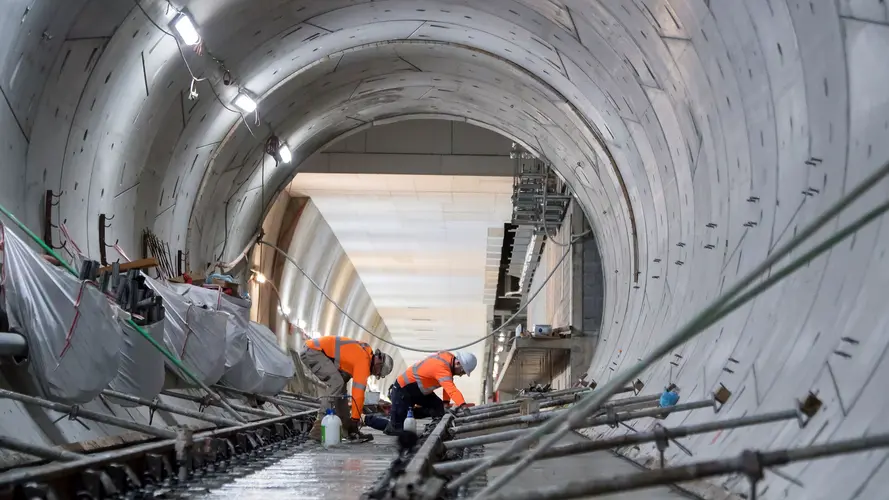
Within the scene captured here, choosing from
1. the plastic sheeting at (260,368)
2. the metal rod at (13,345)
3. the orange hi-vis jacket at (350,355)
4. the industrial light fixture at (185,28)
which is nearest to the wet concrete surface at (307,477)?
the metal rod at (13,345)

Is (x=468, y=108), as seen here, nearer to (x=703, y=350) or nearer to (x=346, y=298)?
(x=703, y=350)

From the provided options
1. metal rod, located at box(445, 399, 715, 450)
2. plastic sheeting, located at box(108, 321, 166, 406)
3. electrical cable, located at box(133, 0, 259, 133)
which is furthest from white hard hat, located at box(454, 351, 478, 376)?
metal rod, located at box(445, 399, 715, 450)

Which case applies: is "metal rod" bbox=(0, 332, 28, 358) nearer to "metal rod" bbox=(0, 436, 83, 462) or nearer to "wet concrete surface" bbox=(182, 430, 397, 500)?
"metal rod" bbox=(0, 436, 83, 462)

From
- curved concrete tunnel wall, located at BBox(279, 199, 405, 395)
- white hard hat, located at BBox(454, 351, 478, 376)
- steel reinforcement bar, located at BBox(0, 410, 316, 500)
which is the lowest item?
steel reinforcement bar, located at BBox(0, 410, 316, 500)

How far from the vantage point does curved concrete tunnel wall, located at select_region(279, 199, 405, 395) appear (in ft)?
61.1

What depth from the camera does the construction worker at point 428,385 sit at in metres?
9.55

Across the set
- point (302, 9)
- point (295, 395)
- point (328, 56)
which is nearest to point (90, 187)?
point (302, 9)

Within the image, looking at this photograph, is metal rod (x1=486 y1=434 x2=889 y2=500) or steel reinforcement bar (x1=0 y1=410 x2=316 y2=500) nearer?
metal rod (x1=486 y1=434 x2=889 y2=500)

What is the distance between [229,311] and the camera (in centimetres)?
1062

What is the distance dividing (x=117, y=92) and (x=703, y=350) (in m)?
5.39

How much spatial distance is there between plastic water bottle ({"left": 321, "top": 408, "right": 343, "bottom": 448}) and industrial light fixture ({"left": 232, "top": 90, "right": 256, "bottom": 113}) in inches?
152

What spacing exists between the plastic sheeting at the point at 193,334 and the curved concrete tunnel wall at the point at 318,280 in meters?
7.86

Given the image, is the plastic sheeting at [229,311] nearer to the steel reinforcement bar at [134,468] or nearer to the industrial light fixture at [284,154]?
the steel reinforcement bar at [134,468]

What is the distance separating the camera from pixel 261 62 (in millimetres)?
10992
